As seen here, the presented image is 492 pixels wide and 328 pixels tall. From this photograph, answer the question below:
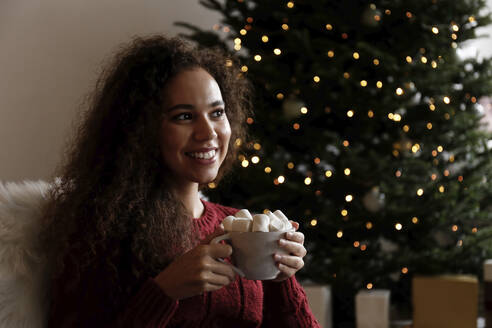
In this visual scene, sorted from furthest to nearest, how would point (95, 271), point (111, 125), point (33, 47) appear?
point (33, 47) < point (111, 125) < point (95, 271)

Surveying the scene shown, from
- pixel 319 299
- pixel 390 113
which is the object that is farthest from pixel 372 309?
pixel 390 113

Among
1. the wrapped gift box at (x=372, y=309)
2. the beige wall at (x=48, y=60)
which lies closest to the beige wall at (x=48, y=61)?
the beige wall at (x=48, y=60)

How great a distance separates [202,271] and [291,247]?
Answer: 0.15 metres

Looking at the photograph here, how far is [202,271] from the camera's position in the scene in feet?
2.96

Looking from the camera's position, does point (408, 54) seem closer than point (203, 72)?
No

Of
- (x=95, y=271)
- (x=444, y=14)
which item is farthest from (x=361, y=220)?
(x=95, y=271)

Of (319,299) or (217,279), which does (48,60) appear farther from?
(217,279)

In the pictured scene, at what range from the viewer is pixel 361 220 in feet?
7.74

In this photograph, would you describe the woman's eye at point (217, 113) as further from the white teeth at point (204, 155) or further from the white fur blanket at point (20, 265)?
the white fur blanket at point (20, 265)

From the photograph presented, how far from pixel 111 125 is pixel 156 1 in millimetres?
2305

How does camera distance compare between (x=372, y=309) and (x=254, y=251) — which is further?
(x=372, y=309)

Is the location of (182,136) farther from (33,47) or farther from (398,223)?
(33,47)

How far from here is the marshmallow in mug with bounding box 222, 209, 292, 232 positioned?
2.93 feet

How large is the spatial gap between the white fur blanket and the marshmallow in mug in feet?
1.26
